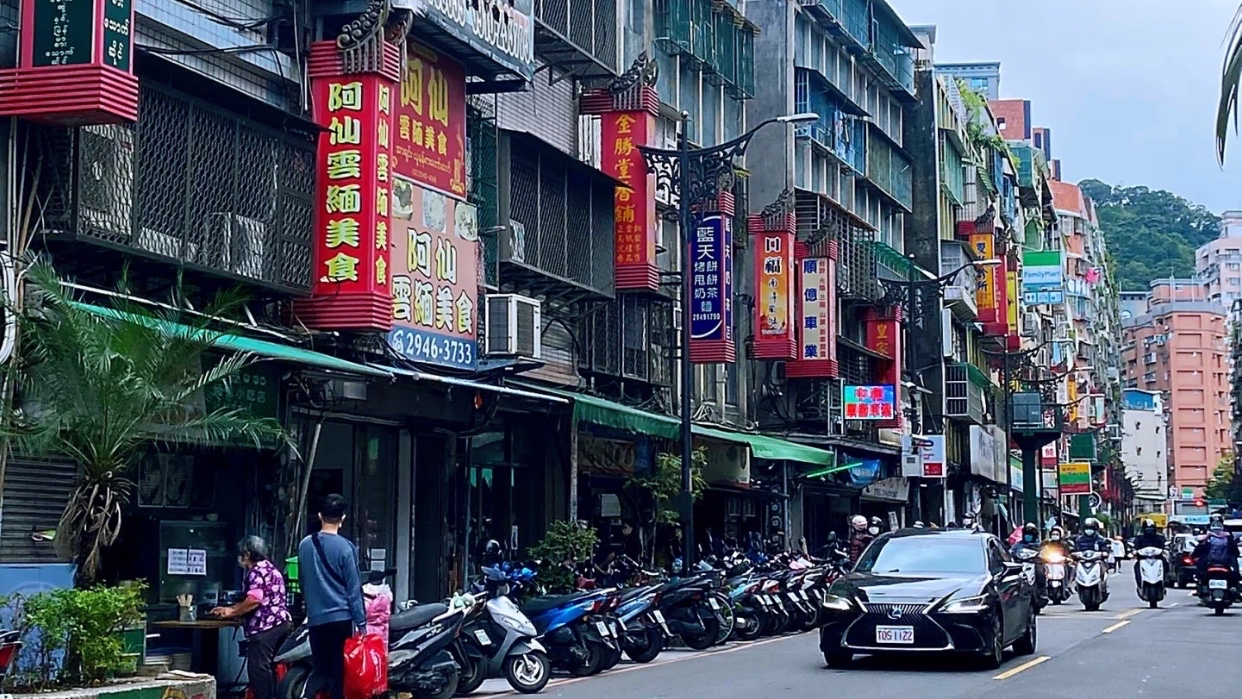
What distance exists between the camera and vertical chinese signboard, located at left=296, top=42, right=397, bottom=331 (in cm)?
1819

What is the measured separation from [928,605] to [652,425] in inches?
332

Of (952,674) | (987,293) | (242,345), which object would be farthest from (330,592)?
(987,293)

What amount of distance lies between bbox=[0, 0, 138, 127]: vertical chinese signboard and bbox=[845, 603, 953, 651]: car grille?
338 inches

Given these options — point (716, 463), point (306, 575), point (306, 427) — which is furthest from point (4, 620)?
point (716, 463)

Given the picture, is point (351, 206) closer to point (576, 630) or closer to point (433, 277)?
point (433, 277)

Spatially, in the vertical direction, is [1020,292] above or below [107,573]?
above

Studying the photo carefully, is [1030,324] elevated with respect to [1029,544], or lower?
elevated

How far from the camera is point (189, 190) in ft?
53.1

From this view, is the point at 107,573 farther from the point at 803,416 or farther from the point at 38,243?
the point at 803,416

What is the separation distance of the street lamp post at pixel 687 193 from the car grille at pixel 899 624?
6752mm

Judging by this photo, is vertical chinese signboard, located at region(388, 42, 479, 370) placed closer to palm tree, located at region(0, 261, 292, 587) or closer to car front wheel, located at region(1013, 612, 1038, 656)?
palm tree, located at region(0, 261, 292, 587)

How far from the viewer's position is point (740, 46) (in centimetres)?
3706

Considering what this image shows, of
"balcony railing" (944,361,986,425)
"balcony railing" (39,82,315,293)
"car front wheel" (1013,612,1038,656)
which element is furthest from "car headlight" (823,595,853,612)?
"balcony railing" (944,361,986,425)

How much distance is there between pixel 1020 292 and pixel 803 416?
36154mm
